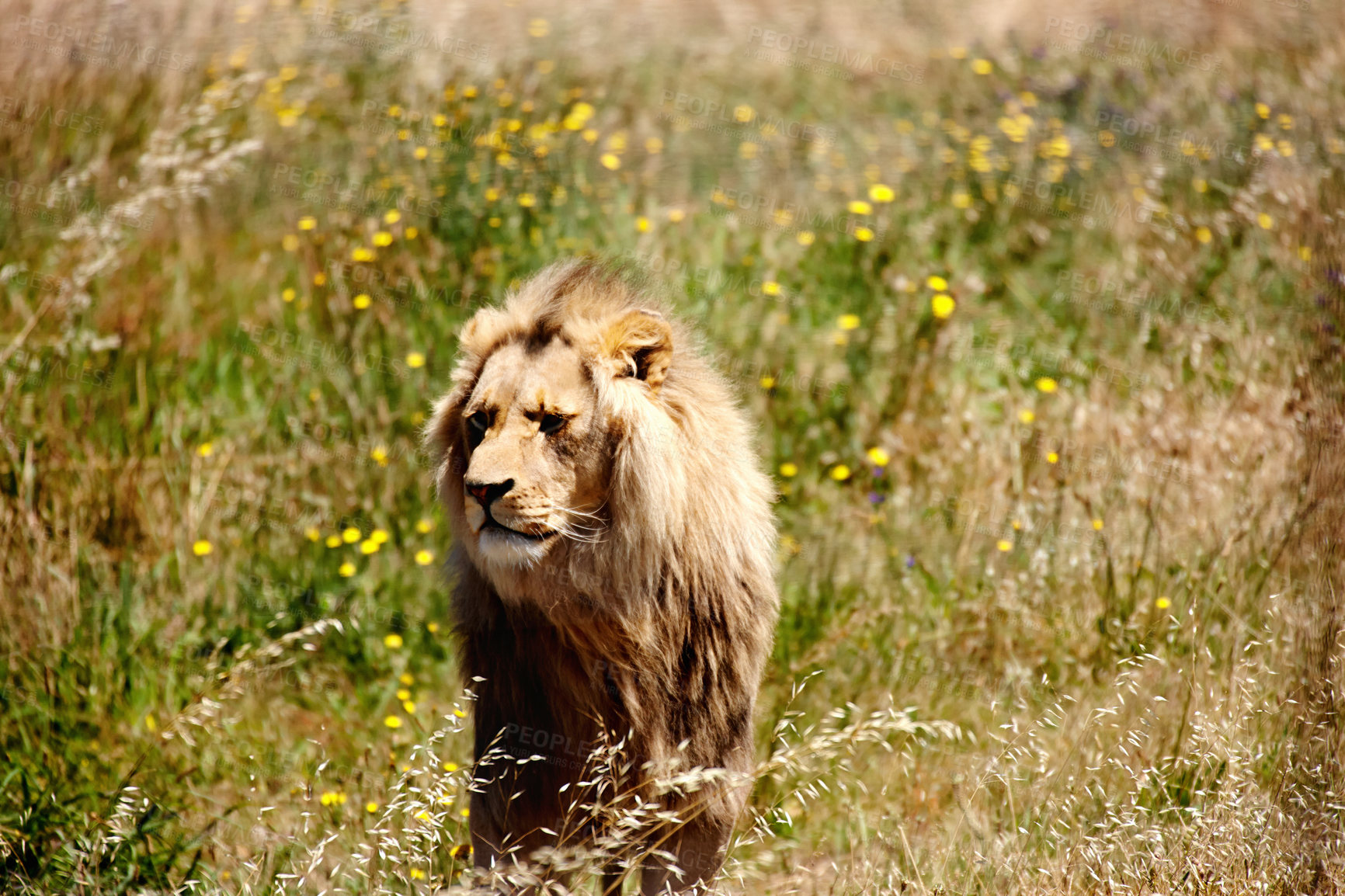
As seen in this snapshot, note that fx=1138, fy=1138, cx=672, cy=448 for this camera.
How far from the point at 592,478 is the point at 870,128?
5.79m

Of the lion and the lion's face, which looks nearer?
the lion's face

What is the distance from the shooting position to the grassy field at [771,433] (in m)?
3.59

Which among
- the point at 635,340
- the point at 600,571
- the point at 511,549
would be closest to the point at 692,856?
the point at 600,571

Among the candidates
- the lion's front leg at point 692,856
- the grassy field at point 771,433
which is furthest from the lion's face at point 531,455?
the lion's front leg at point 692,856

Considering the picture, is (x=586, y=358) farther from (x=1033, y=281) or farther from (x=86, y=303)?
(x=1033, y=281)

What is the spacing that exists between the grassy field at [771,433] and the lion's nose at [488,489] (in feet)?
2.66

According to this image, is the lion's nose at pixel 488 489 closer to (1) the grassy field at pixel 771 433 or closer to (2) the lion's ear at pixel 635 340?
(2) the lion's ear at pixel 635 340

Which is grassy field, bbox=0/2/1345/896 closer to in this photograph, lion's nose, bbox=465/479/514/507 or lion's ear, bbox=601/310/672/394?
lion's nose, bbox=465/479/514/507

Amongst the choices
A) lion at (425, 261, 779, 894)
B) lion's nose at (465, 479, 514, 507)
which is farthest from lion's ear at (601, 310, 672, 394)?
lion's nose at (465, 479, 514, 507)

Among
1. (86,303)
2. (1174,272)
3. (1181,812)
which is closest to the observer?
(1181,812)

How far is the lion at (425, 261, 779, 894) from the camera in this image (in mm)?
3057

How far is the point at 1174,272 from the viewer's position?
20.2ft

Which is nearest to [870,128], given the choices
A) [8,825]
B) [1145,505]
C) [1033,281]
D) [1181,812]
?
[1033,281]

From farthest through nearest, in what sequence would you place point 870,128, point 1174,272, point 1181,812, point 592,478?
point 870,128
point 1174,272
point 1181,812
point 592,478
